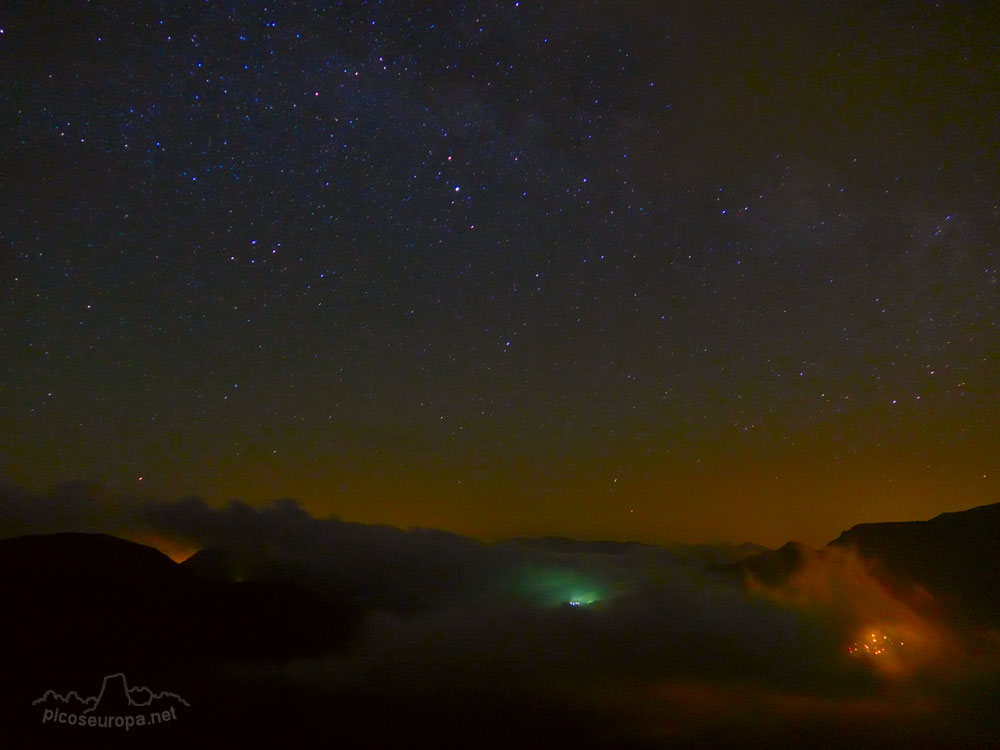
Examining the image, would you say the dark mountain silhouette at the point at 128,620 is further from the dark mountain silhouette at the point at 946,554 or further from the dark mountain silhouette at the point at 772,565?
the dark mountain silhouette at the point at 946,554

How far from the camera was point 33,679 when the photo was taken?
90.2 metres

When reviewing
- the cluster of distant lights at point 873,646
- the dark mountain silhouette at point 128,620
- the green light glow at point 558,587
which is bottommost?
the cluster of distant lights at point 873,646

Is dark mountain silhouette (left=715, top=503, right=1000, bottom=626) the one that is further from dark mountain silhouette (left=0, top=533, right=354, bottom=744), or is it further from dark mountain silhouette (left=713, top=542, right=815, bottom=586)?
dark mountain silhouette (left=0, top=533, right=354, bottom=744)

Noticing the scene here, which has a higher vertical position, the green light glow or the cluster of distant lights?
the green light glow

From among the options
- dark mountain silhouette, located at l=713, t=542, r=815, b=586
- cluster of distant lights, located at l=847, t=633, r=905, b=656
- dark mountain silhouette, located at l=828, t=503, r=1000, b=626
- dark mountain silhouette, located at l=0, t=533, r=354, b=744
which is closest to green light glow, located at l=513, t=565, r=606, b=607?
dark mountain silhouette, located at l=713, t=542, r=815, b=586

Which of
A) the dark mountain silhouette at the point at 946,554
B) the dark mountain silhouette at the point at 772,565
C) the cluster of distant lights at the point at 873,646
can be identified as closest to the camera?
the cluster of distant lights at the point at 873,646

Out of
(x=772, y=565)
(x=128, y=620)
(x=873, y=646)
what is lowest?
(x=873, y=646)

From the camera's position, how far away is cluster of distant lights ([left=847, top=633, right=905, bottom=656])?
346 ft

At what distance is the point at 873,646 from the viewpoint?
11200cm

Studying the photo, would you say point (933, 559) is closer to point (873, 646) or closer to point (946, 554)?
point (946, 554)

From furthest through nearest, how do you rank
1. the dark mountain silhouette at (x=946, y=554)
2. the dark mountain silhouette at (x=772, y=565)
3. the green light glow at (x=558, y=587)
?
1. the green light glow at (x=558, y=587)
2. the dark mountain silhouette at (x=772, y=565)
3. the dark mountain silhouette at (x=946, y=554)

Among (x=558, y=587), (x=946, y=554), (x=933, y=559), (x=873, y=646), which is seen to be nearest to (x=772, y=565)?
(x=933, y=559)

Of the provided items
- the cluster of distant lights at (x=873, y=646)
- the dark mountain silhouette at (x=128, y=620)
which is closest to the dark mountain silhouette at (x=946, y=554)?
the cluster of distant lights at (x=873, y=646)

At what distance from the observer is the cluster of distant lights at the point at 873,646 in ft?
346
